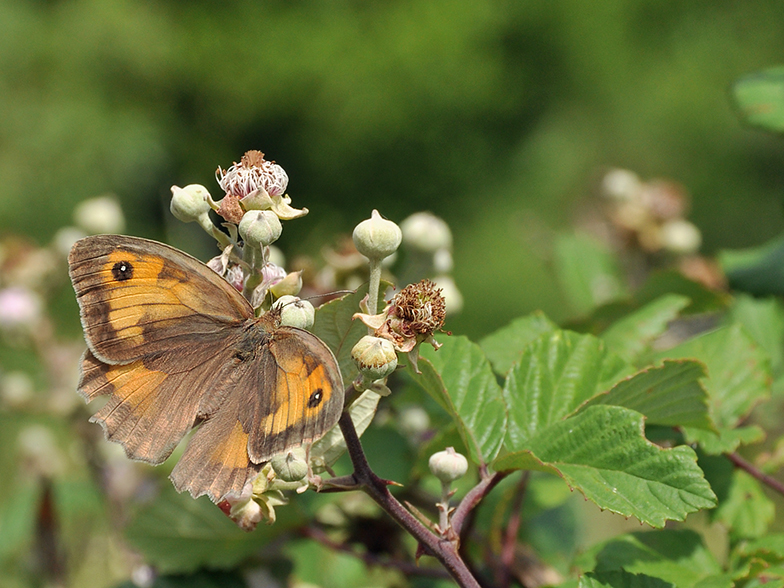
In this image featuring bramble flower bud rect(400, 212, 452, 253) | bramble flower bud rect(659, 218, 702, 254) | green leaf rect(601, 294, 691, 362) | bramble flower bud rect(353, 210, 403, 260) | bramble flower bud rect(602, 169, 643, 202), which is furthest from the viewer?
bramble flower bud rect(602, 169, 643, 202)

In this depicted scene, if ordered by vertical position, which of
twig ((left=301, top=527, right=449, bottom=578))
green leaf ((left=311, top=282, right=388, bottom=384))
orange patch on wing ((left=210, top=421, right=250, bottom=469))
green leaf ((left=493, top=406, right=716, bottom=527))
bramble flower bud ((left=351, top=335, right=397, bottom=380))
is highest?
green leaf ((left=311, top=282, right=388, bottom=384))

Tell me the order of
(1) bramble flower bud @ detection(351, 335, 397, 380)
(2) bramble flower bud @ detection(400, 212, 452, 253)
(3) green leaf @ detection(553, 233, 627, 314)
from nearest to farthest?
1. (1) bramble flower bud @ detection(351, 335, 397, 380)
2. (2) bramble flower bud @ detection(400, 212, 452, 253)
3. (3) green leaf @ detection(553, 233, 627, 314)

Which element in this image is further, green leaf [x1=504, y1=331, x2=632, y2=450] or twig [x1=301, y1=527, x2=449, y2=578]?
twig [x1=301, y1=527, x2=449, y2=578]

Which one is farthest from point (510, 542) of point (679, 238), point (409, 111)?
point (409, 111)

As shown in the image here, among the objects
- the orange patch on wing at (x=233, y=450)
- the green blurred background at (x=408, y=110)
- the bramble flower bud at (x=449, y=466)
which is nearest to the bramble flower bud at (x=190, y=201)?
the orange patch on wing at (x=233, y=450)

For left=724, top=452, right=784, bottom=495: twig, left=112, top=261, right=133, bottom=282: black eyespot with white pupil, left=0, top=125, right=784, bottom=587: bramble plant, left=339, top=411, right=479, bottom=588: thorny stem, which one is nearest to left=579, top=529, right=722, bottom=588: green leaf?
left=0, top=125, right=784, bottom=587: bramble plant

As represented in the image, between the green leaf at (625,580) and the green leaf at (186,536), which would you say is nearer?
the green leaf at (625,580)

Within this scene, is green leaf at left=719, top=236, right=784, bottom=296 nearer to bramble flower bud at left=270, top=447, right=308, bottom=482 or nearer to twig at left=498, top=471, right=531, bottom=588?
twig at left=498, top=471, right=531, bottom=588

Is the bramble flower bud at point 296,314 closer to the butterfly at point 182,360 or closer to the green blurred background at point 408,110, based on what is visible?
the butterfly at point 182,360
